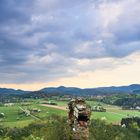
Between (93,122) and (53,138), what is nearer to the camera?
(53,138)

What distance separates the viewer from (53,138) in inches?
3819

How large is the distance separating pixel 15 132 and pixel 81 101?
13315 cm

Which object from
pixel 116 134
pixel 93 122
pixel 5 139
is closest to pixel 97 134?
pixel 116 134

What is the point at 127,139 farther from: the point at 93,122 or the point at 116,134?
the point at 93,122

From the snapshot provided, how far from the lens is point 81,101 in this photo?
2231cm

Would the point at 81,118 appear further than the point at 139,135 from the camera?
No

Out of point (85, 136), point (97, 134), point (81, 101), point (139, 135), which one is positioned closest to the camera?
point (85, 136)

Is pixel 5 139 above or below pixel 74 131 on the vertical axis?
below

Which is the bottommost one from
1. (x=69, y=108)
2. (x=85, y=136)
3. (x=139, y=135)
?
(x=139, y=135)

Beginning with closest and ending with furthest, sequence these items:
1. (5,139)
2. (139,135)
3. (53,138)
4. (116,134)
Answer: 1. (53,138)
2. (5,139)
3. (116,134)
4. (139,135)

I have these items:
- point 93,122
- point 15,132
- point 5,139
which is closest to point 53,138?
point 5,139

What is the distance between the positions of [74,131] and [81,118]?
2.81 feet

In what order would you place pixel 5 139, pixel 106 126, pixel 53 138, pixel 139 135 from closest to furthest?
pixel 53 138
pixel 5 139
pixel 106 126
pixel 139 135

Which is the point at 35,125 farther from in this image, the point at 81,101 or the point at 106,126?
the point at 81,101
